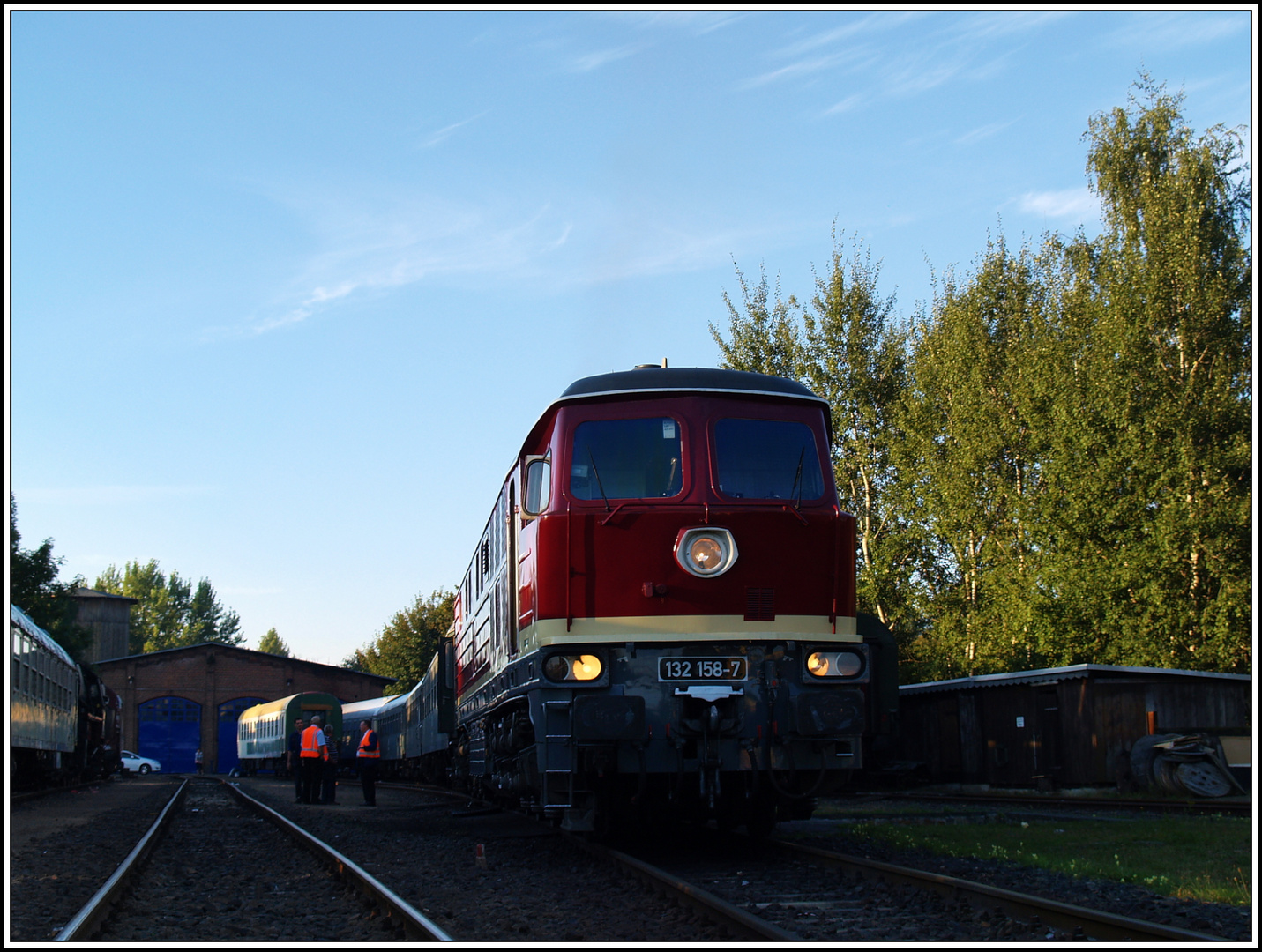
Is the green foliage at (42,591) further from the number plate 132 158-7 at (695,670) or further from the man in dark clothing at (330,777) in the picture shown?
the number plate 132 158-7 at (695,670)

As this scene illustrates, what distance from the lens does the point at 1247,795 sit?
17.5 meters

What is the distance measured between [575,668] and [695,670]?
925mm

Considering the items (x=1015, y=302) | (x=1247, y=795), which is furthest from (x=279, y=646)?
(x=1247, y=795)

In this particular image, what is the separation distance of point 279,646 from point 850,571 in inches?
5803

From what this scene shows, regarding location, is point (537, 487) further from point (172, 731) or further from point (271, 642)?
point (271, 642)

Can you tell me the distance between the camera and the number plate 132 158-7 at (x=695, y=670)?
8.98 meters

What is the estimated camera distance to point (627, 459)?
9555 millimetres

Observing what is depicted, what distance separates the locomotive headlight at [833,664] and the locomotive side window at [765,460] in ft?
4.23

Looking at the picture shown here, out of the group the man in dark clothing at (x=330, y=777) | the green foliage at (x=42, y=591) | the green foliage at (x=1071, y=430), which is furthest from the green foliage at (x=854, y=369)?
the green foliage at (x=42, y=591)

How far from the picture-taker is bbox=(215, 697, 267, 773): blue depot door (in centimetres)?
6281

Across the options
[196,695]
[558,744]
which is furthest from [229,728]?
[558,744]

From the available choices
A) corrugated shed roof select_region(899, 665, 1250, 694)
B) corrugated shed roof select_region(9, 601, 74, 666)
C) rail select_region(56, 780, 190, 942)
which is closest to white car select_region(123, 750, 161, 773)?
corrugated shed roof select_region(9, 601, 74, 666)

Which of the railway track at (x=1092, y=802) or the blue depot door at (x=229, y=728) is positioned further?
the blue depot door at (x=229, y=728)

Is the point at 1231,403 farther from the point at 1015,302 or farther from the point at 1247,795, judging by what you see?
the point at 1247,795
